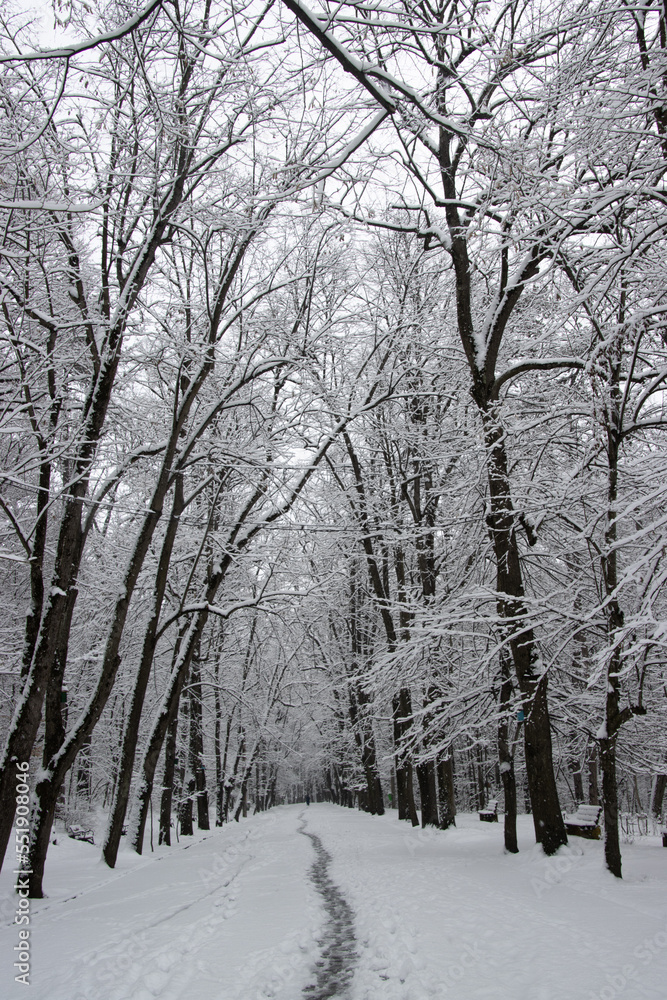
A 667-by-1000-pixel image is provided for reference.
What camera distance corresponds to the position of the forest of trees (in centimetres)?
512

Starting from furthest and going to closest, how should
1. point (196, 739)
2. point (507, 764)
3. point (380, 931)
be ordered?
point (196, 739), point (507, 764), point (380, 931)

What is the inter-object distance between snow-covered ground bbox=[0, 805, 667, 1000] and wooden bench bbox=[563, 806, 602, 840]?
0.86 metres

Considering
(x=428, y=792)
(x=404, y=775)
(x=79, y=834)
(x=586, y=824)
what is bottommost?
(x=79, y=834)

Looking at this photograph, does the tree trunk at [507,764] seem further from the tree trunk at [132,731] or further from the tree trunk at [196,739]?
the tree trunk at [196,739]

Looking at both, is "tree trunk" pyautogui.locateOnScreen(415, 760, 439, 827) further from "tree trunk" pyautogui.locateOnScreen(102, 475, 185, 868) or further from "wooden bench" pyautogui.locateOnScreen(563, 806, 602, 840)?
"tree trunk" pyautogui.locateOnScreen(102, 475, 185, 868)

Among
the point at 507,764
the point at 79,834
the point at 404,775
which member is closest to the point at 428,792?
the point at 507,764

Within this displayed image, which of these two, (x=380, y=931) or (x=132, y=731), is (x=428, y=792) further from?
(x=380, y=931)

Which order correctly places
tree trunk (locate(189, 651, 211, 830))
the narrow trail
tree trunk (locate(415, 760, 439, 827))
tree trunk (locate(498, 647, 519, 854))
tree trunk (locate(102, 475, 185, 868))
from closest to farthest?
the narrow trail
tree trunk (locate(498, 647, 519, 854))
tree trunk (locate(102, 475, 185, 868))
tree trunk (locate(415, 760, 439, 827))
tree trunk (locate(189, 651, 211, 830))

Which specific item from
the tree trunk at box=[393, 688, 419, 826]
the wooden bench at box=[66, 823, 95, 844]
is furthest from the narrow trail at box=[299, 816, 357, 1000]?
the wooden bench at box=[66, 823, 95, 844]

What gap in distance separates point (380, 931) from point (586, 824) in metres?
6.07

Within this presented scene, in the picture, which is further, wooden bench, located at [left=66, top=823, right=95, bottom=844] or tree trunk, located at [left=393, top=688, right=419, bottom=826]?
wooden bench, located at [left=66, top=823, right=95, bottom=844]

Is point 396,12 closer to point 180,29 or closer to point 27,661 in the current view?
point 180,29

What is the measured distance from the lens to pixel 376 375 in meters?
14.1

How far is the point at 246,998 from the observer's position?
4.25 metres
